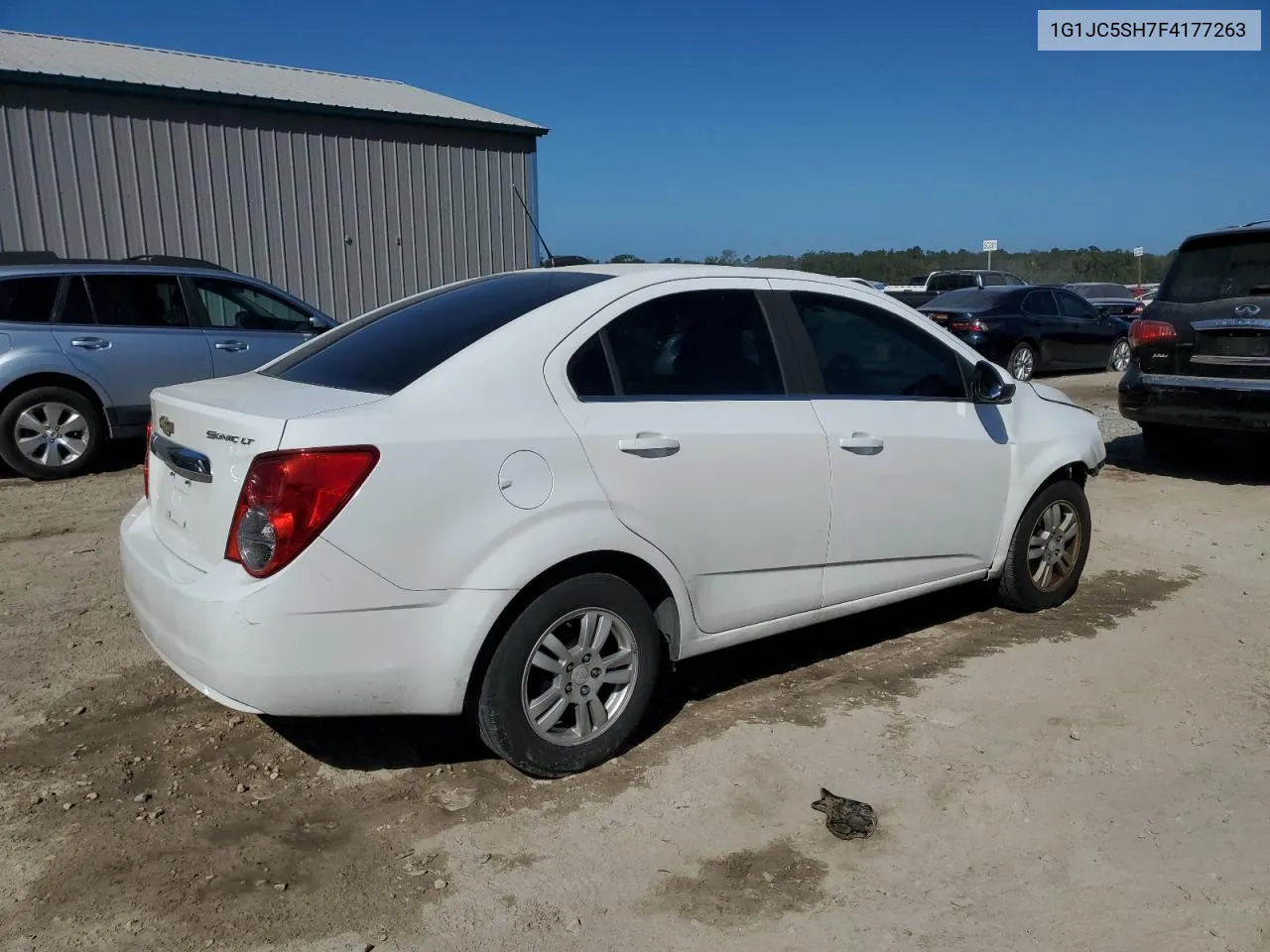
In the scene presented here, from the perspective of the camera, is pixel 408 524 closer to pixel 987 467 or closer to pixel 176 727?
pixel 176 727

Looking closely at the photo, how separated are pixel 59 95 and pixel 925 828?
1273 centimetres

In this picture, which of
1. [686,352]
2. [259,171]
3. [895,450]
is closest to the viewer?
[686,352]

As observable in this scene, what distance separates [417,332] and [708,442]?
1.09 m

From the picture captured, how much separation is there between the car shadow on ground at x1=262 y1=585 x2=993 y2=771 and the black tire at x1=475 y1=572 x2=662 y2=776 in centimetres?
27

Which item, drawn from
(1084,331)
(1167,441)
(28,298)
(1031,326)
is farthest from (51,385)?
(1084,331)

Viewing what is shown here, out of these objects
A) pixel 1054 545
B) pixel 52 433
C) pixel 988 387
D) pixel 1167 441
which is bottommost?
pixel 1167 441

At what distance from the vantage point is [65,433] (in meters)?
7.96

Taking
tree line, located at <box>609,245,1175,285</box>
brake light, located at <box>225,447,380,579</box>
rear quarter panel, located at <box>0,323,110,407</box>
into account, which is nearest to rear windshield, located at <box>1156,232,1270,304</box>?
brake light, located at <box>225,447,380,579</box>

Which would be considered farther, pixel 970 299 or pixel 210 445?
pixel 970 299

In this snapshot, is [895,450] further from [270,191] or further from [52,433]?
[270,191]

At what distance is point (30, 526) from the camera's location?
651cm

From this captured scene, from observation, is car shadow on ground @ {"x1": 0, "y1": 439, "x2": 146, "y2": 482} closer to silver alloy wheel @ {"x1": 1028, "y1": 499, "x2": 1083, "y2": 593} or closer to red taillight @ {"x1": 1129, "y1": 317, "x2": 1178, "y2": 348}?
silver alloy wheel @ {"x1": 1028, "y1": 499, "x2": 1083, "y2": 593}

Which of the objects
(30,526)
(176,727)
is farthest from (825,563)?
(30,526)

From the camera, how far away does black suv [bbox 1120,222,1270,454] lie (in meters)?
7.44
